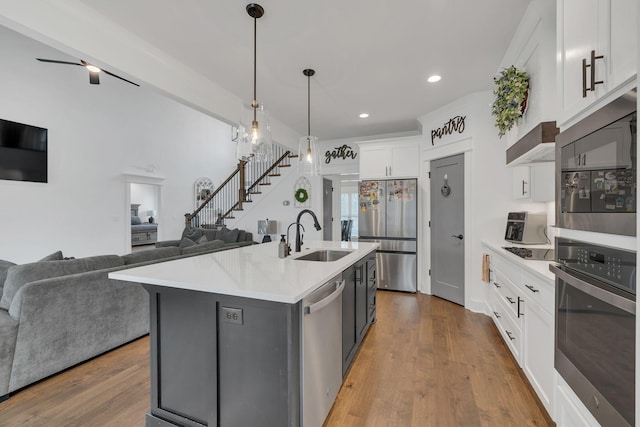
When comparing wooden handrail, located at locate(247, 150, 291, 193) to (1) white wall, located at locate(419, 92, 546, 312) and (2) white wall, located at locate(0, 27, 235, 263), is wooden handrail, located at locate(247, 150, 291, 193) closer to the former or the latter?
(2) white wall, located at locate(0, 27, 235, 263)

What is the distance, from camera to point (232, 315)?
147 cm

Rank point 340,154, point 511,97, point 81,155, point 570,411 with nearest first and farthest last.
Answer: point 570,411
point 511,97
point 81,155
point 340,154

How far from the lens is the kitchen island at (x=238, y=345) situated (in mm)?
1384

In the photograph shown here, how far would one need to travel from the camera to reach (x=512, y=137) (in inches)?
106

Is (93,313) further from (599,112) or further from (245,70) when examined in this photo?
(599,112)

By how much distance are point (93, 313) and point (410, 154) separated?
4555 millimetres

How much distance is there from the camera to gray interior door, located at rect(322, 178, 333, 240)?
6.21m

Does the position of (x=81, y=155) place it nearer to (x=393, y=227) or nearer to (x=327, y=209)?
(x=327, y=209)

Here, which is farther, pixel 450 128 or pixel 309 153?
pixel 450 128

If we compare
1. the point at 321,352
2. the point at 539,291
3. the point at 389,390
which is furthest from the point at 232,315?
the point at 539,291

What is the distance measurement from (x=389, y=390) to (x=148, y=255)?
267 centimetres

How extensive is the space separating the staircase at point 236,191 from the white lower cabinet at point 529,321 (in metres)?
4.73

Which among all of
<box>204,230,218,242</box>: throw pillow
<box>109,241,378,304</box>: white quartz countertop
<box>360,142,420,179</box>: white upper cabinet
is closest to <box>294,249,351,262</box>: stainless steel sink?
<box>109,241,378,304</box>: white quartz countertop

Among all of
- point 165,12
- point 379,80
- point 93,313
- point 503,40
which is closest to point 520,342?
point 503,40
